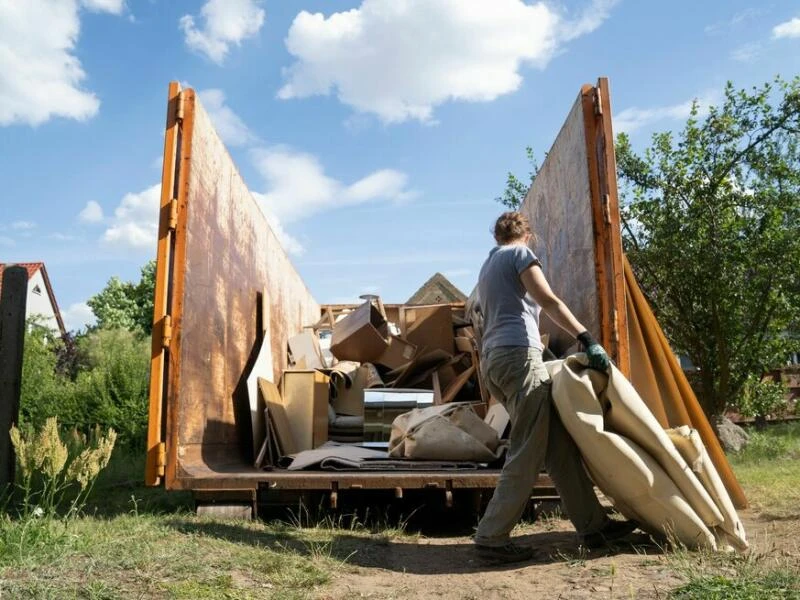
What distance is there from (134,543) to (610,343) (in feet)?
9.54

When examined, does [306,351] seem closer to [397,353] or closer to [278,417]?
[397,353]

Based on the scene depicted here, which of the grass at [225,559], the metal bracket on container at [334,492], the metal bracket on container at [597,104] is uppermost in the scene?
the metal bracket on container at [597,104]

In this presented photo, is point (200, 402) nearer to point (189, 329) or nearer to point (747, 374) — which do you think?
point (189, 329)

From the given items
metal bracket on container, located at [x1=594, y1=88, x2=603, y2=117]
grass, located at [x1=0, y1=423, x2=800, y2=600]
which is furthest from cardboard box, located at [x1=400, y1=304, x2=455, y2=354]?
metal bracket on container, located at [x1=594, y1=88, x2=603, y2=117]

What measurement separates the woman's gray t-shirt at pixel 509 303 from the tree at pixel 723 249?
6.33 meters

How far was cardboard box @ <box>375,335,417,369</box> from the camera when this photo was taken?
744 centimetres

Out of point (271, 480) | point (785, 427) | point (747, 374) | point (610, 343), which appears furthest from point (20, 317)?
point (785, 427)

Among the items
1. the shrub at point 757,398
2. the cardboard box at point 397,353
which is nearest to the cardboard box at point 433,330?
the cardboard box at point 397,353

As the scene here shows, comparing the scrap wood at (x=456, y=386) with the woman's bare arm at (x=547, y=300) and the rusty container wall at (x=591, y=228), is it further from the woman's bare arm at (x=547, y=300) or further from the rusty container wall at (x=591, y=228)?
the woman's bare arm at (x=547, y=300)

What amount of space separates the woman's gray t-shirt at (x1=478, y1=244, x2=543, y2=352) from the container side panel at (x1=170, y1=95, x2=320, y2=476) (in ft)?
5.91

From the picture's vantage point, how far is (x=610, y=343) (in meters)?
4.50

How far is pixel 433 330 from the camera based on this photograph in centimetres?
766

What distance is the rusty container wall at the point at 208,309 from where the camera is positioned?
167 inches

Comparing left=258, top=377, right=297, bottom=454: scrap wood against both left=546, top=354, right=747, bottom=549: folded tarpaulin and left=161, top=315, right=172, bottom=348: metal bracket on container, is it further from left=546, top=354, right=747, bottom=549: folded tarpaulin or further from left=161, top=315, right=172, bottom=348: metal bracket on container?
left=546, top=354, right=747, bottom=549: folded tarpaulin
